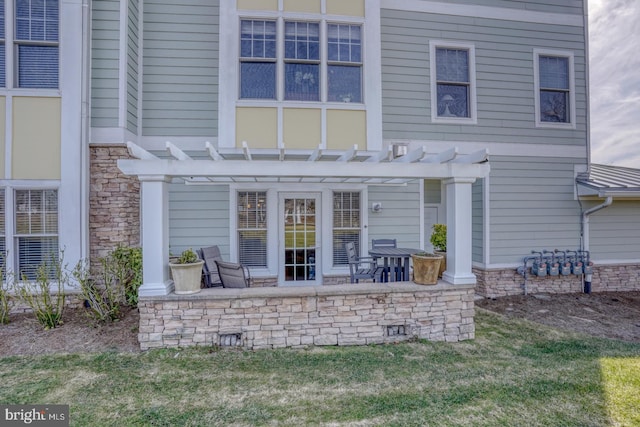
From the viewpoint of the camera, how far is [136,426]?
8.98ft

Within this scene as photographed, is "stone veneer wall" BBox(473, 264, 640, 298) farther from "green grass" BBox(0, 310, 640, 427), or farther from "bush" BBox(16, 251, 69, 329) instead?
"bush" BBox(16, 251, 69, 329)

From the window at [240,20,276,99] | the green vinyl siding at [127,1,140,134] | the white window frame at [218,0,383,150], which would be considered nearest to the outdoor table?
the white window frame at [218,0,383,150]

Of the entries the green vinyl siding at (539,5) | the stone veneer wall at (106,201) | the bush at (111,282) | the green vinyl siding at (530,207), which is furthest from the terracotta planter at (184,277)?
the green vinyl siding at (539,5)

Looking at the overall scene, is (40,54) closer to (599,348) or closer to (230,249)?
(230,249)

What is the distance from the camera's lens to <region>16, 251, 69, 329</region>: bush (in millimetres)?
4785

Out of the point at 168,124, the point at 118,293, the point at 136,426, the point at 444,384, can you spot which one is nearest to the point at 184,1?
the point at 168,124

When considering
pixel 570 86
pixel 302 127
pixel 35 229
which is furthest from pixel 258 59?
pixel 570 86

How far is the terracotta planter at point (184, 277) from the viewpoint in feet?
13.7

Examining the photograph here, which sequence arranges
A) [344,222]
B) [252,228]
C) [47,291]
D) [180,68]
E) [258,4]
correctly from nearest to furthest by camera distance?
1. [47,291]
2. [258,4]
3. [180,68]
4. [252,228]
5. [344,222]

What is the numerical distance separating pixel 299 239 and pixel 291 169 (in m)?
2.55

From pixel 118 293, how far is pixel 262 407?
3.58m

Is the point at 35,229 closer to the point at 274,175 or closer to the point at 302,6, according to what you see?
the point at 274,175

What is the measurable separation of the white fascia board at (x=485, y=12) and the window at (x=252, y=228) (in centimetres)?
491

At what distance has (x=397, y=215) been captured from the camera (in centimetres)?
687
